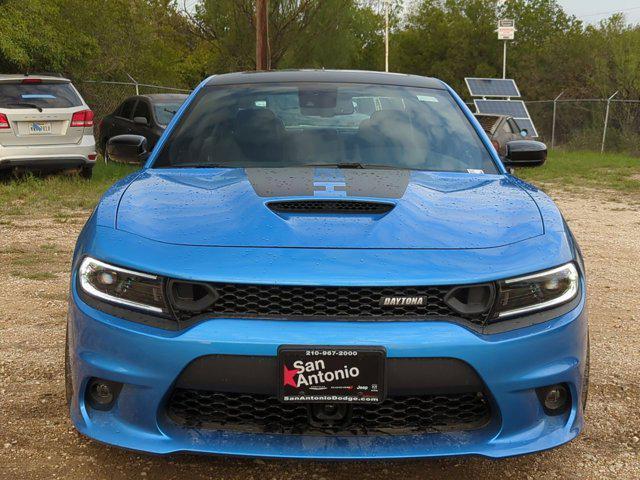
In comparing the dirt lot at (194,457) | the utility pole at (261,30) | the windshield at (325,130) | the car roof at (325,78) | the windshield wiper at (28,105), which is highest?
the utility pole at (261,30)

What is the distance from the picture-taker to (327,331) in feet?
7.31

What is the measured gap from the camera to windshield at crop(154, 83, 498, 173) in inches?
139

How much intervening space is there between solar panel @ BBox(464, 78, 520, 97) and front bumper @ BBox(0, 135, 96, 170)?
43.6ft

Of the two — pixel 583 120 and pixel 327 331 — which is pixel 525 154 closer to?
pixel 327 331

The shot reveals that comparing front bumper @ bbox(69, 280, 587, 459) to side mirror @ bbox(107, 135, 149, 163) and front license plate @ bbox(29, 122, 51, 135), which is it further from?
front license plate @ bbox(29, 122, 51, 135)

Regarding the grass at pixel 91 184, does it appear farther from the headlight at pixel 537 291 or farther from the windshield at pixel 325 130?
the headlight at pixel 537 291

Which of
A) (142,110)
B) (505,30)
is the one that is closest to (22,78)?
(142,110)

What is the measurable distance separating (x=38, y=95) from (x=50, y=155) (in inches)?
A: 33.6

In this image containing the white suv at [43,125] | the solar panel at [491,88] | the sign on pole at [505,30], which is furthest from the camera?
the sign on pole at [505,30]

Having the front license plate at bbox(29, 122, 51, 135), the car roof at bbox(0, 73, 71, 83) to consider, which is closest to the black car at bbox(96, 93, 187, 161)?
the car roof at bbox(0, 73, 71, 83)

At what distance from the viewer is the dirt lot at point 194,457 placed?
2.74 m

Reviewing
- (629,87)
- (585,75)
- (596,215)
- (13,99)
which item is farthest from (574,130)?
(13,99)

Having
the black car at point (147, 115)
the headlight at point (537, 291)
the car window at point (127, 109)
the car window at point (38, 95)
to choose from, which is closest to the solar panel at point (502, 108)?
the black car at point (147, 115)

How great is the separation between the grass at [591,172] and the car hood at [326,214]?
11.3m
